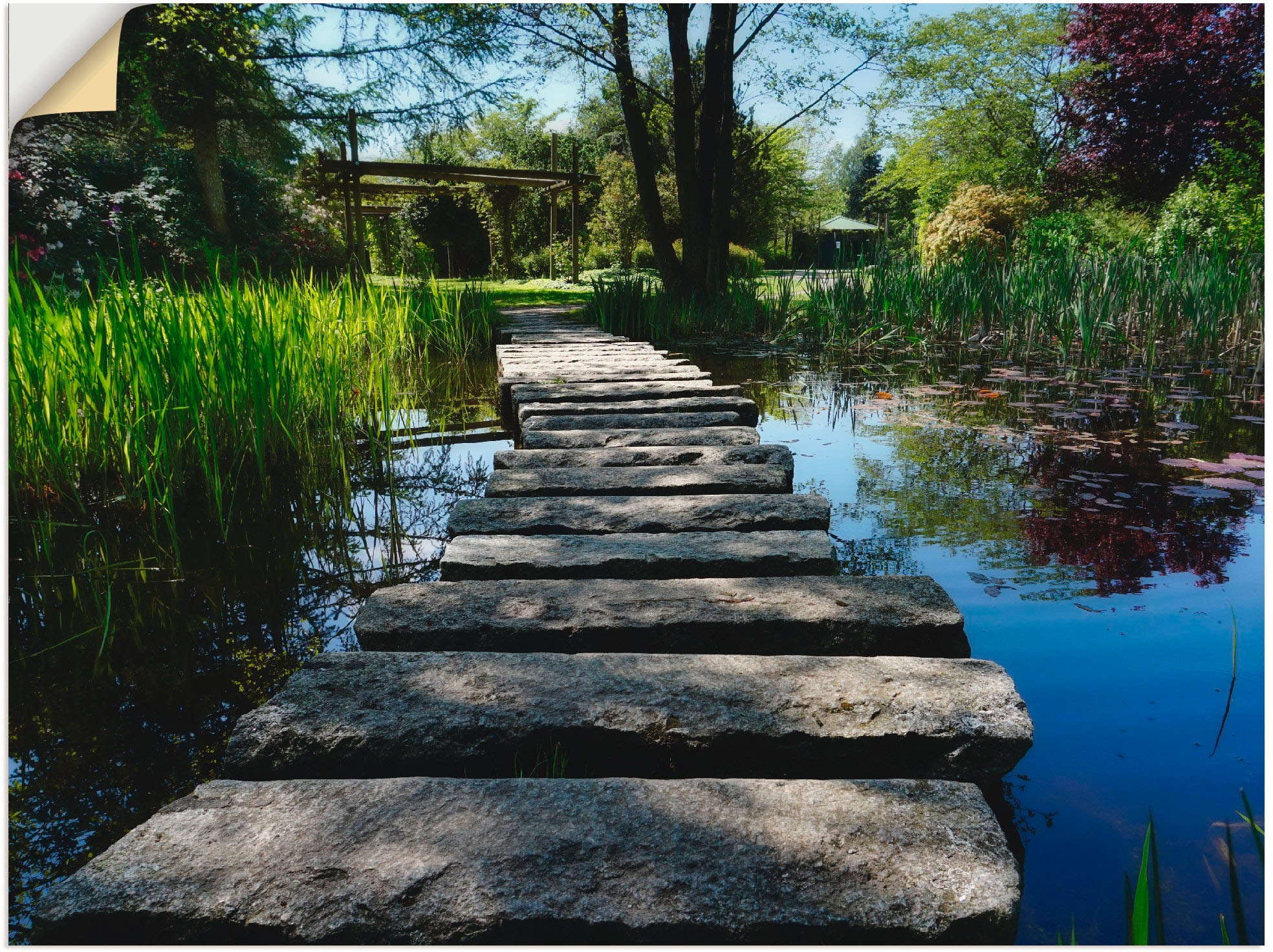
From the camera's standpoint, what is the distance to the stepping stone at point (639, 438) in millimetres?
2455

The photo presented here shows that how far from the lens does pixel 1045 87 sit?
60.9ft

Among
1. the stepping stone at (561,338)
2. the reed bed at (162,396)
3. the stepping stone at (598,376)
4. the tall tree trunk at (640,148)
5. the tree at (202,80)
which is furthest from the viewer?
the tree at (202,80)

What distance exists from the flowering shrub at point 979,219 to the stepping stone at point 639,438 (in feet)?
30.4

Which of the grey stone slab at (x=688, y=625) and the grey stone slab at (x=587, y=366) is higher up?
the grey stone slab at (x=587, y=366)

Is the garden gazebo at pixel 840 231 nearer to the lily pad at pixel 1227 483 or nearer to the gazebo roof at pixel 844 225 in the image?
the gazebo roof at pixel 844 225

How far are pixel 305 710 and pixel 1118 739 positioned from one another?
114 cm

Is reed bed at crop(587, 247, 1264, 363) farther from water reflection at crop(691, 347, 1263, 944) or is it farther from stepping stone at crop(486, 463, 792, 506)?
stepping stone at crop(486, 463, 792, 506)

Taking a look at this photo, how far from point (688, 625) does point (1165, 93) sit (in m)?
10.7

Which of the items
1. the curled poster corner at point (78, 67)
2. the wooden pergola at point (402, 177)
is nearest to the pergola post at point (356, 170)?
the wooden pergola at point (402, 177)

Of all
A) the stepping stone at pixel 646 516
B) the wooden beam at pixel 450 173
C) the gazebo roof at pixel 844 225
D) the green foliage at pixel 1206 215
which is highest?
the gazebo roof at pixel 844 225

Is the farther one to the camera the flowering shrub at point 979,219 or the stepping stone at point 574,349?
the flowering shrub at point 979,219

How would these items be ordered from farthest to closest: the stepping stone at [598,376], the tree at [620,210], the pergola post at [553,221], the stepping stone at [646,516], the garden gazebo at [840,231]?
A: the garden gazebo at [840,231], the tree at [620,210], the pergola post at [553,221], the stepping stone at [598,376], the stepping stone at [646,516]

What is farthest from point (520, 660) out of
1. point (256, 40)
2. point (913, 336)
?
point (256, 40)

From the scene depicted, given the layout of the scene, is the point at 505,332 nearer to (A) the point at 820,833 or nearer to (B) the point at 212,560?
(B) the point at 212,560
